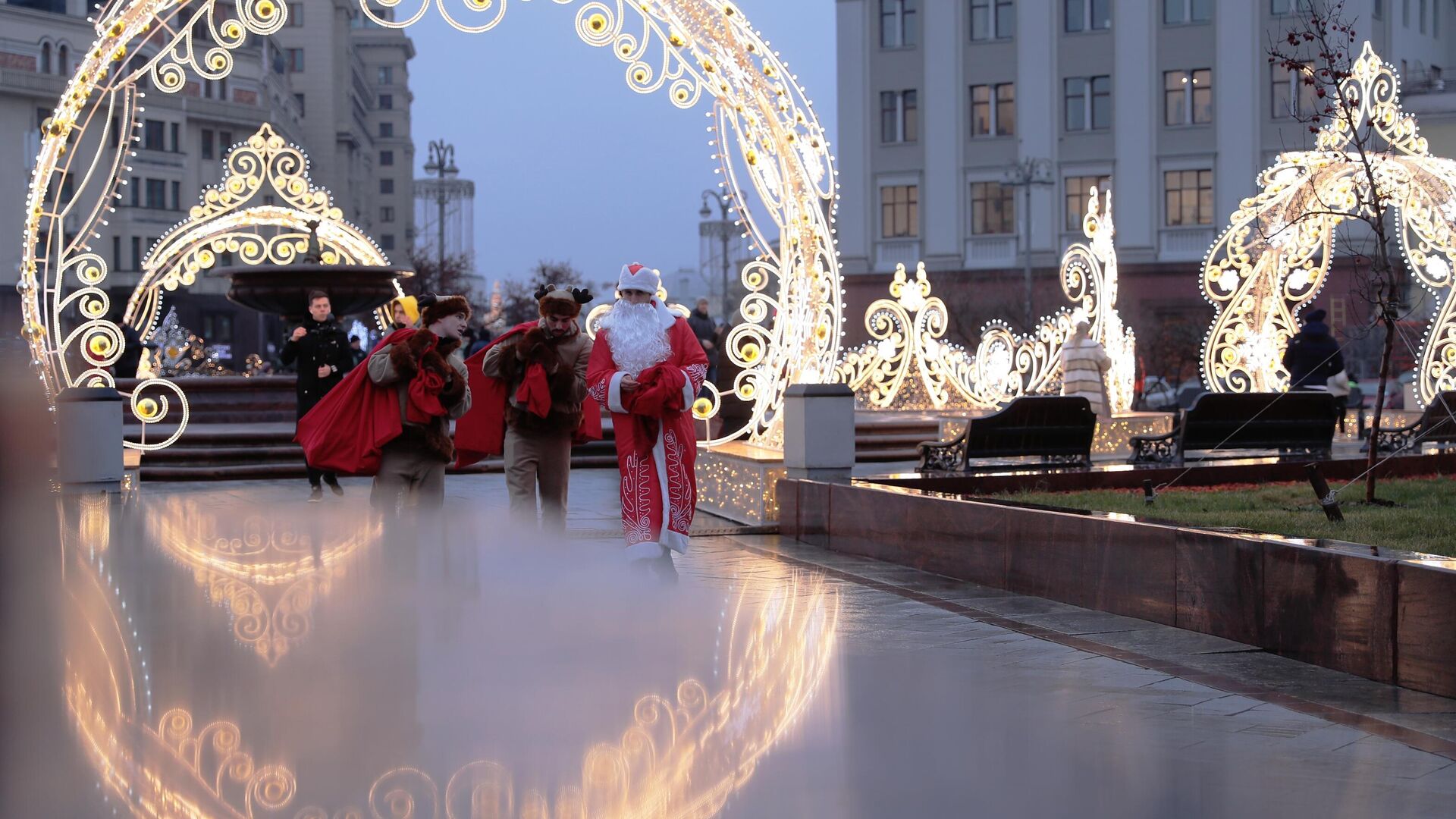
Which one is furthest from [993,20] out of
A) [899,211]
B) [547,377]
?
[547,377]

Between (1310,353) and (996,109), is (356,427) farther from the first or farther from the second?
(996,109)

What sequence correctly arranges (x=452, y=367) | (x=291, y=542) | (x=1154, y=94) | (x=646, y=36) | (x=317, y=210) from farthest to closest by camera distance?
(x=1154, y=94), (x=317, y=210), (x=646, y=36), (x=291, y=542), (x=452, y=367)

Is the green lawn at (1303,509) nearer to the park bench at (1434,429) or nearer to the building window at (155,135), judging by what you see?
the park bench at (1434,429)

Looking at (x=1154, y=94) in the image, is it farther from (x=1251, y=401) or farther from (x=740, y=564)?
(x=740, y=564)

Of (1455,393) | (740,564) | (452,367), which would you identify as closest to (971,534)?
(740,564)

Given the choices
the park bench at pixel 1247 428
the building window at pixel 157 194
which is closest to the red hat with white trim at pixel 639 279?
the park bench at pixel 1247 428

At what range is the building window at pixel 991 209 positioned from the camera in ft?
157

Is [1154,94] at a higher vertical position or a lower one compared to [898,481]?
higher

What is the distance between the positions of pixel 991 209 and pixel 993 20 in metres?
5.43

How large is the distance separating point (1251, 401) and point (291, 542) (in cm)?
791

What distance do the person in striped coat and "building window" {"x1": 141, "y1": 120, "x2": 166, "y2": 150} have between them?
184 ft

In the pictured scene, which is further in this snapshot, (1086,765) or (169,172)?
(169,172)

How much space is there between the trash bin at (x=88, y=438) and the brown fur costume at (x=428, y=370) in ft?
19.1

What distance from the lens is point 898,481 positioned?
1084 cm
